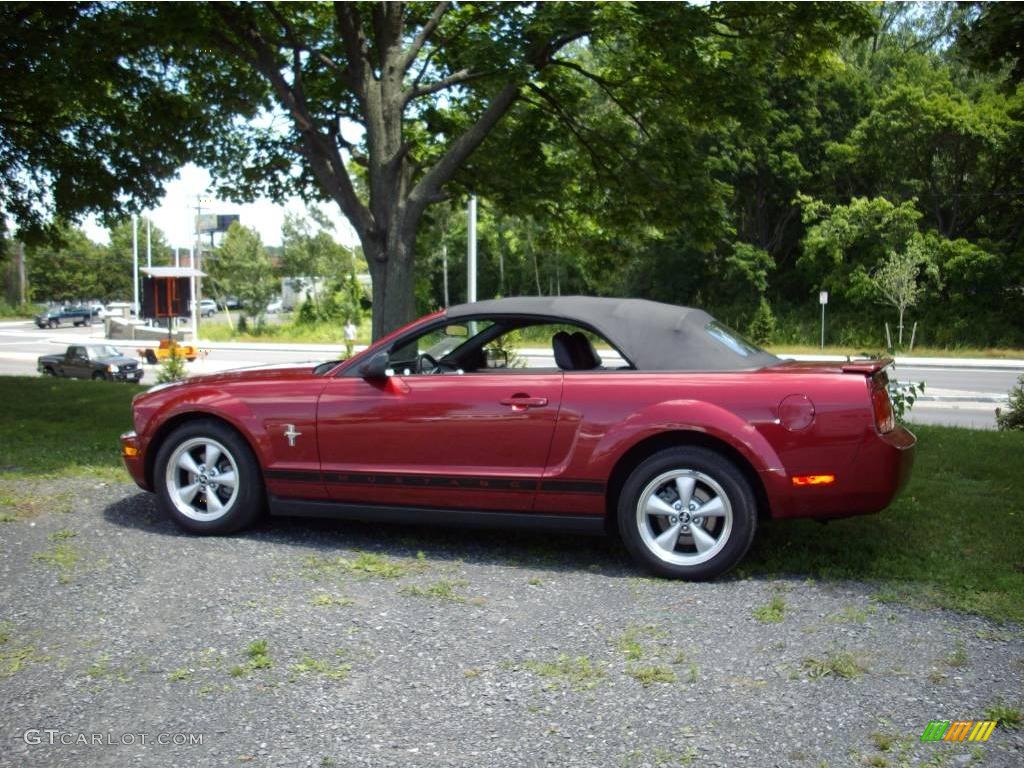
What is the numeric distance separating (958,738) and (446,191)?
39.6 feet

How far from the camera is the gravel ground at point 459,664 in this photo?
327 cm

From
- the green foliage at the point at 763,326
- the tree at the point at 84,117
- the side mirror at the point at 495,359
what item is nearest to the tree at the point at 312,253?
the green foliage at the point at 763,326

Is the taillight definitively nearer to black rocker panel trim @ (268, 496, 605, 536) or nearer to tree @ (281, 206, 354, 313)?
black rocker panel trim @ (268, 496, 605, 536)

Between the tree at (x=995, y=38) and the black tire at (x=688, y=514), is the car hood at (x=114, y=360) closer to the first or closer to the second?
the tree at (x=995, y=38)

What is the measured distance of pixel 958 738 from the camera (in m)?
3.29

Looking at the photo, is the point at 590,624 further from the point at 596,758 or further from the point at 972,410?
the point at 972,410

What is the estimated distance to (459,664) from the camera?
396 centimetres

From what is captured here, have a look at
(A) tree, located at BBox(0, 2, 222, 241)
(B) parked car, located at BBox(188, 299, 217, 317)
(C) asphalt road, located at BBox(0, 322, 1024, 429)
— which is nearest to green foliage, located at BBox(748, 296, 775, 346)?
(C) asphalt road, located at BBox(0, 322, 1024, 429)

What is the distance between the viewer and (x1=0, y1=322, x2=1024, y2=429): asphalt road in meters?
18.4

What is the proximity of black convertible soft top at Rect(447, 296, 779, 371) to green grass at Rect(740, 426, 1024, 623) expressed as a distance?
3.50 feet

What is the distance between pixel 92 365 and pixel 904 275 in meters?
28.2

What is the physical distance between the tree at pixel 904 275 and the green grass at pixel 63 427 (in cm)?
2936

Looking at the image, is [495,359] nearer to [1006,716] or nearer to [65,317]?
[1006,716]

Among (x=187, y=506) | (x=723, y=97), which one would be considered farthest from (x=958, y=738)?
(x=723, y=97)
